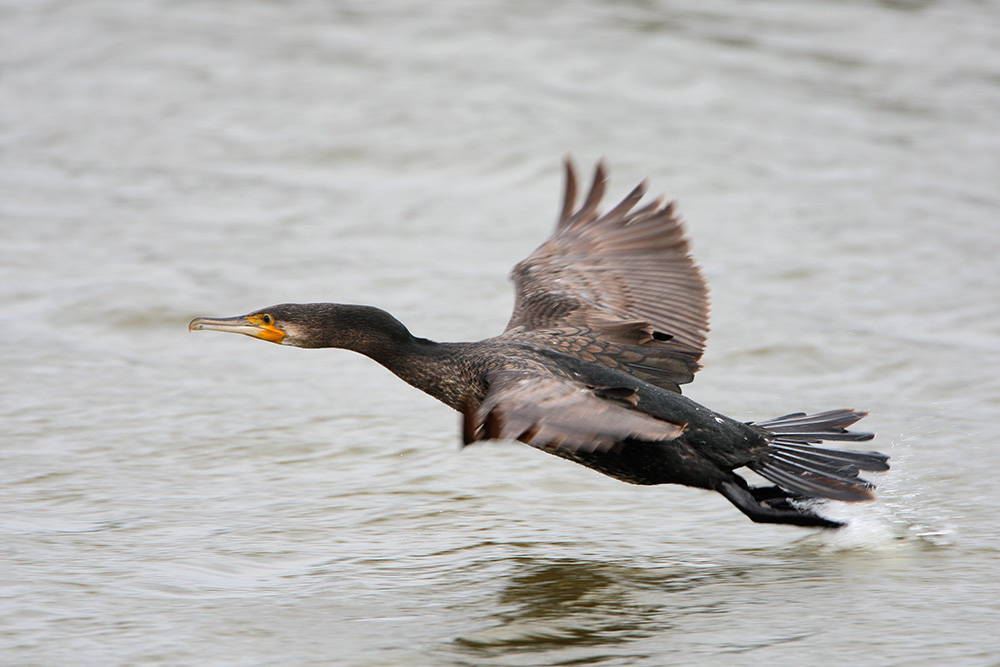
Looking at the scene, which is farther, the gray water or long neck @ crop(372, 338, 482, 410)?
long neck @ crop(372, 338, 482, 410)

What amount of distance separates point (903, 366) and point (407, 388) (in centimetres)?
259

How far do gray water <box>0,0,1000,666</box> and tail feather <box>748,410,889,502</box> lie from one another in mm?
174

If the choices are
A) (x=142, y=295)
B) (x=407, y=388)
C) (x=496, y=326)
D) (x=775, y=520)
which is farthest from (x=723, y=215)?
(x=775, y=520)

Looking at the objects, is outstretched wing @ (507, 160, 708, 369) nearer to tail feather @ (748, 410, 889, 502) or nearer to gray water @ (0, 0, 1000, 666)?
tail feather @ (748, 410, 889, 502)

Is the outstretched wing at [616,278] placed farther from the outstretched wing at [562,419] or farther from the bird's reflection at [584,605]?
the outstretched wing at [562,419]

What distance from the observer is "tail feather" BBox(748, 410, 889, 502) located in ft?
15.9

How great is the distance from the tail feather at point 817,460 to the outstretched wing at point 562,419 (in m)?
1.09

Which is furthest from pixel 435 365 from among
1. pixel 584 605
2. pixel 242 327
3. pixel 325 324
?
pixel 584 605

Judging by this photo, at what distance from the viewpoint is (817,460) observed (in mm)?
5020

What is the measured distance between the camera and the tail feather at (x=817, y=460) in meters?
4.86

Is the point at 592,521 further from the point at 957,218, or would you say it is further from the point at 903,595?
the point at 957,218

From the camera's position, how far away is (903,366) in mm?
6844

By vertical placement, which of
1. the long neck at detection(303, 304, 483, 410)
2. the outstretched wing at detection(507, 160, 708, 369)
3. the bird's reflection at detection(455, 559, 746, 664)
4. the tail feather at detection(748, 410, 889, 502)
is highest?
the outstretched wing at detection(507, 160, 708, 369)

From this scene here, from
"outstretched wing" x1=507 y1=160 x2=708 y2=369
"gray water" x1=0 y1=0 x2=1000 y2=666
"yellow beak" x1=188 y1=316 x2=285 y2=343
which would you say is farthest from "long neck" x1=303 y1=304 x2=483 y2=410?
"outstretched wing" x1=507 y1=160 x2=708 y2=369
